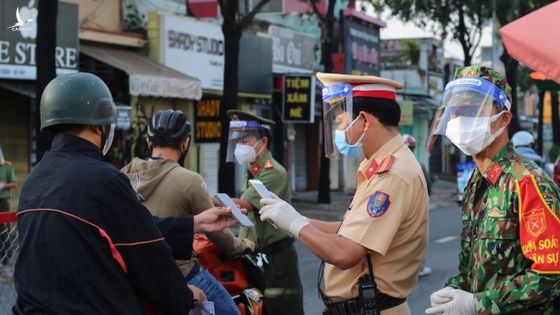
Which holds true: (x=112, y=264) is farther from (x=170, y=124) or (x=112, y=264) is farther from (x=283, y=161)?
(x=283, y=161)

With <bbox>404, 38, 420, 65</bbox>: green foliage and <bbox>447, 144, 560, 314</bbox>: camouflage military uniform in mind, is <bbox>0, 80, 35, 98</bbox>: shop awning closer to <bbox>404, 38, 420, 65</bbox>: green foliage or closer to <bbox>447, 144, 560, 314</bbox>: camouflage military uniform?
<bbox>447, 144, 560, 314</bbox>: camouflage military uniform

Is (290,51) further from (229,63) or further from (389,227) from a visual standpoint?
(389,227)

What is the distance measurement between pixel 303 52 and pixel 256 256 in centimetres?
2129

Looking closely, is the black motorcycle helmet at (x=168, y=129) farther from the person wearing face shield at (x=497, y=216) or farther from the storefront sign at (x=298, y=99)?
the storefront sign at (x=298, y=99)

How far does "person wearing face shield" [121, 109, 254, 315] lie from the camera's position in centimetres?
481

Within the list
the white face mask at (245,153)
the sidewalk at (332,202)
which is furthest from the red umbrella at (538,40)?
the sidewalk at (332,202)

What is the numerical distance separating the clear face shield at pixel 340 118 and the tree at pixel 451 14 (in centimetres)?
2097

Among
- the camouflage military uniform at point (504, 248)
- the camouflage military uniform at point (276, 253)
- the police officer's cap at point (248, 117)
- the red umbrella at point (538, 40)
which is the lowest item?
the camouflage military uniform at point (276, 253)

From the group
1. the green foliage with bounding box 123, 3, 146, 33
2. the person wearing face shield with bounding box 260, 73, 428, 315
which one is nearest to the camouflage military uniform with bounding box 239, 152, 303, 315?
the person wearing face shield with bounding box 260, 73, 428, 315

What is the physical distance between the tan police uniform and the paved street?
4979 millimetres

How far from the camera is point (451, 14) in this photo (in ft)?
88.8

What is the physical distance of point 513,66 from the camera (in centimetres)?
2688

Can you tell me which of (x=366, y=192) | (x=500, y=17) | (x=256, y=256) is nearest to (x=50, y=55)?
(x=256, y=256)

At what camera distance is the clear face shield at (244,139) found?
6.78 metres
